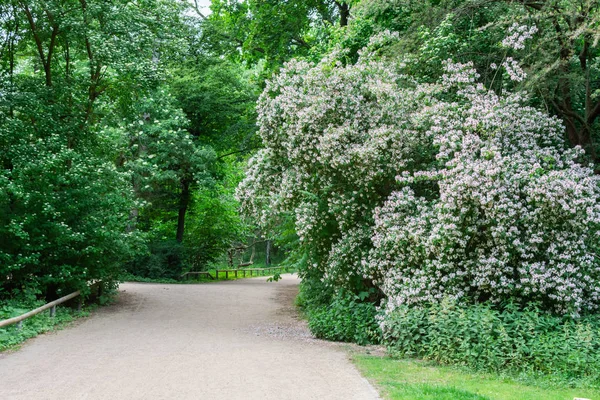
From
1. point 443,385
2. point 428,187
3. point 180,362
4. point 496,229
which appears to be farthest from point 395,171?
point 180,362

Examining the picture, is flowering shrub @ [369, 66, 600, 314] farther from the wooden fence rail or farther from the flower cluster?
the wooden fence rail

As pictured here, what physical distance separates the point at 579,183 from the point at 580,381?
3.48 meters

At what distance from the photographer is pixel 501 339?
332 inches

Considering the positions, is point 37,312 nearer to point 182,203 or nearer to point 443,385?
point 443,385

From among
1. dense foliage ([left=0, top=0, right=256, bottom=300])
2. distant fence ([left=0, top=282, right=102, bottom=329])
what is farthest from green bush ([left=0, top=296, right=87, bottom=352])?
dense foliage ([left=0, top=0, right=256, bottom=300])

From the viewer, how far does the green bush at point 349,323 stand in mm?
11008

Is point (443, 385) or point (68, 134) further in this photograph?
point (68, 134)

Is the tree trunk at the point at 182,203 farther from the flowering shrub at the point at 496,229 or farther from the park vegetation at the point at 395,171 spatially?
the flowering shrub at the point at 496,229

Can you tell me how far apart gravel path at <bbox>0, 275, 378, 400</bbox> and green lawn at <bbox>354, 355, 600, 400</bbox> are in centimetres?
32

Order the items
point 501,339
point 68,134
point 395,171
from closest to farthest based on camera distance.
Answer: point 501,339 → point 395,171 → point 68,134

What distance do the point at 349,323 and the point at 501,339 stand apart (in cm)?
354

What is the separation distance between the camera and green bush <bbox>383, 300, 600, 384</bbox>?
816 centimetres

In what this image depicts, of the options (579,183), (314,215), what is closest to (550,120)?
(579,183)

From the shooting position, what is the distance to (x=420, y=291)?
32.3 ft
